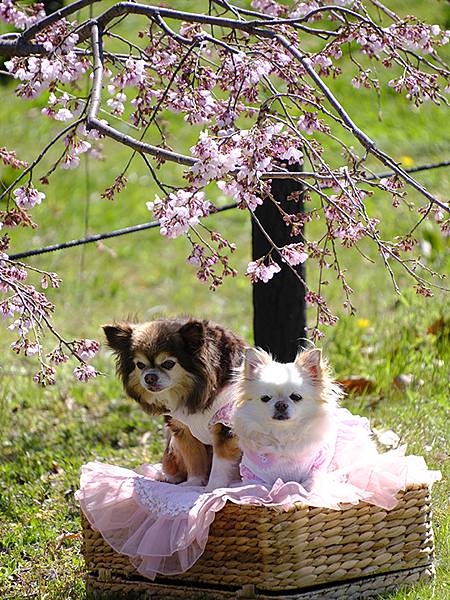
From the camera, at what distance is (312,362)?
3.60 m

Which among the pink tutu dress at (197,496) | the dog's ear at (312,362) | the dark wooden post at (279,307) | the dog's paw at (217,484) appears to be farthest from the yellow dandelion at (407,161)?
the dog's paw at (217,484)

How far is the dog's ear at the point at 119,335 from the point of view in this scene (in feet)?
12.8

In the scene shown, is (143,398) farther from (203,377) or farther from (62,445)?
(62,445)

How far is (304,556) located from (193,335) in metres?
0.94

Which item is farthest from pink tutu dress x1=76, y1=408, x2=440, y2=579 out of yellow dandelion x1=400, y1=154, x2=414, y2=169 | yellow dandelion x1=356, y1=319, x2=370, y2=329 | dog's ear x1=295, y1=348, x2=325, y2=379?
yellow dandelion x1=400, y1=154, x2=414, y2=169

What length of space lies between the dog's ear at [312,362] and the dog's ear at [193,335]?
41cm

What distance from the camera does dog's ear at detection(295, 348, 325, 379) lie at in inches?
141

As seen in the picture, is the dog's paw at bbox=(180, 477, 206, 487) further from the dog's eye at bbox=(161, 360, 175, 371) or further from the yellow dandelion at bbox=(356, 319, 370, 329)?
the yellow dandelion at bbox=(356, 319, 370, 329)

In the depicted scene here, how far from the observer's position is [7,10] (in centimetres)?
356

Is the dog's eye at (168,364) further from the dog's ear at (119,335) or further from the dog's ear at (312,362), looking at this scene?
the dog's ear at (312,362)

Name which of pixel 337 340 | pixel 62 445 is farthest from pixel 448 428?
pixel 62 445

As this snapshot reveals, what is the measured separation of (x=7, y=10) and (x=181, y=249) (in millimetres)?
5415

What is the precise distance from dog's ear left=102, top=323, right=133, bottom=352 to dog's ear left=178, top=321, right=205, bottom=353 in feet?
0.81

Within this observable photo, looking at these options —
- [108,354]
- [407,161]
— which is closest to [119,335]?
[108,354]
